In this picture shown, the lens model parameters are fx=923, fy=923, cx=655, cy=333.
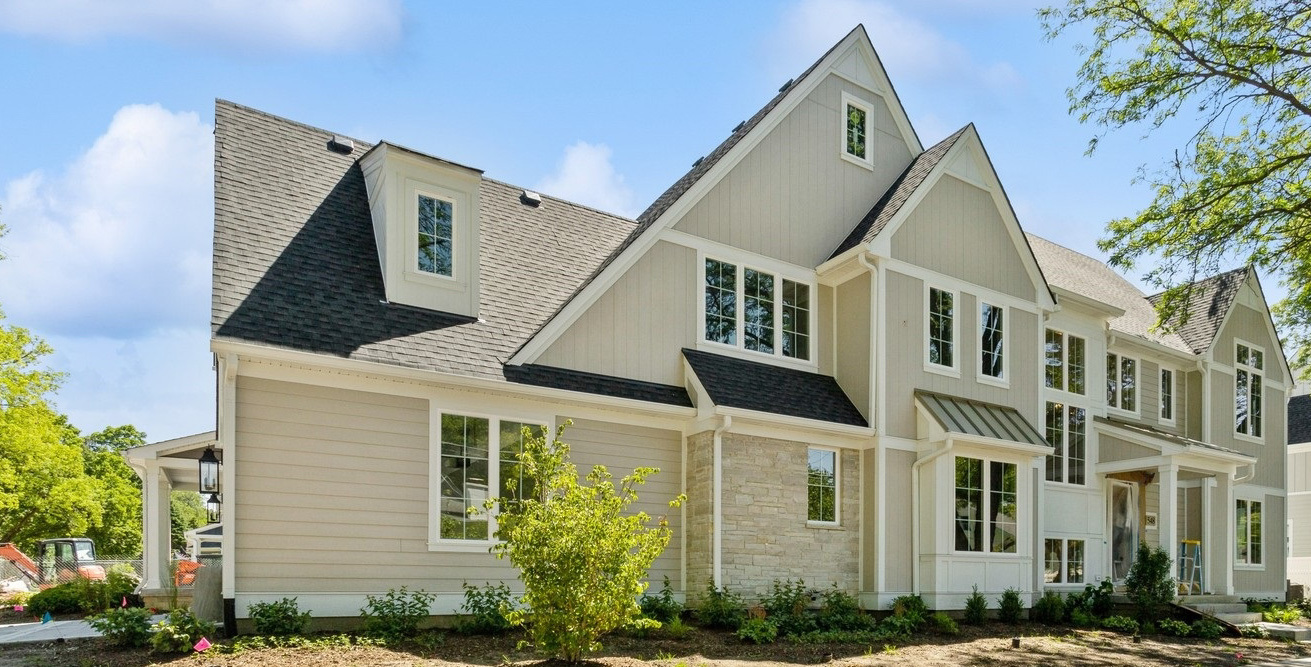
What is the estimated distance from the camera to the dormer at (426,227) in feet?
39.9

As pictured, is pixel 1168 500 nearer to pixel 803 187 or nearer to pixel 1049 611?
pixel 1049 611

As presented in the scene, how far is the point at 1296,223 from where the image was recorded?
52.6 ft

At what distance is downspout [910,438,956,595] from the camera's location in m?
14.7

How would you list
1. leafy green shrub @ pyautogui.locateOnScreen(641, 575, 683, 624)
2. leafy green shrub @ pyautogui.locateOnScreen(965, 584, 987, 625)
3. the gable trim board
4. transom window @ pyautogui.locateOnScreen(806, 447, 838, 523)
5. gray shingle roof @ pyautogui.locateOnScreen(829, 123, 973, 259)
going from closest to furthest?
leafy green shrub @ pyautogui.locateOnScreen(641, 575, 683, 624)
the gable trim board
transom window @ pyautogui.locateOnScreen(806, 447, 838, 523)
leafy green shrub @ pyautogui.locateOnScreen(965, 584, 987, 625)
gray shingle roof @ pyautogui.locateOnScreen(829, 123, 973, 259)

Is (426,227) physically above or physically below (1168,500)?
above

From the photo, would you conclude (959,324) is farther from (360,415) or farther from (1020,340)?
(360,415)

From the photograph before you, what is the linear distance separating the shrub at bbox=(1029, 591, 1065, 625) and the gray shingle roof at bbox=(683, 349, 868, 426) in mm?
4781

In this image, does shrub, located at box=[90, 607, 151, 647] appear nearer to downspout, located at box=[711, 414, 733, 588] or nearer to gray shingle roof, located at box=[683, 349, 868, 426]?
downspout, located at box=[711, 414, 733, 588]

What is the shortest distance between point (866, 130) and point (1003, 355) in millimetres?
4803

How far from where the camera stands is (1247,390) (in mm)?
23359

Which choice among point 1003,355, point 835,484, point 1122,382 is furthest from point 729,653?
point 1122,382

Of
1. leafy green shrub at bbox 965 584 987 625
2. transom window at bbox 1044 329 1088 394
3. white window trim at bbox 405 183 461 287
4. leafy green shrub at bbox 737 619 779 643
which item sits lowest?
leafy green shrub at bbox 965 584 987 625

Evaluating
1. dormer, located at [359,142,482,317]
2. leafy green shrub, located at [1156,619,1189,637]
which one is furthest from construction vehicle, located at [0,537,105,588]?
leafy green shrub, located at [1156,619,1189,637]

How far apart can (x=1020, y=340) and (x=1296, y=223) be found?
4936 millimetres
